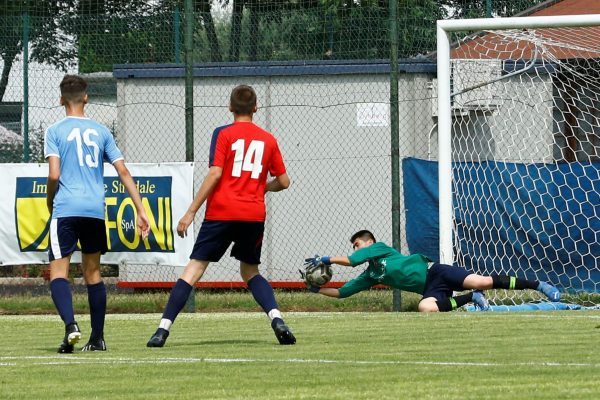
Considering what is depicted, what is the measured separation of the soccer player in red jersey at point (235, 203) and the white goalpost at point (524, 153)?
5.32 metres

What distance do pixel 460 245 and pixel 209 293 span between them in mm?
3507

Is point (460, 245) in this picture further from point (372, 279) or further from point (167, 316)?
point (167, 316)

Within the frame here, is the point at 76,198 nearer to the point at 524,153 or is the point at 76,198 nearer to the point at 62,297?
the point at 62,297

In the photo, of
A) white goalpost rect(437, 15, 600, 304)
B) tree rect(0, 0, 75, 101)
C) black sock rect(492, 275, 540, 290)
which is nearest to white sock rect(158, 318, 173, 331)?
black sock rect(492, 275, 540, 290)

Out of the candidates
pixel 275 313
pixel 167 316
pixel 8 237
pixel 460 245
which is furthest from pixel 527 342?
pixel 8 237

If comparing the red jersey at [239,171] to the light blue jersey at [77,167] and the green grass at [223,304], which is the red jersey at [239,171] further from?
the green grass at [223,304]

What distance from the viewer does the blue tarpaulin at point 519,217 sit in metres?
15.6

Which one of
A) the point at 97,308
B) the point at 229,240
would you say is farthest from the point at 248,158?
the point at 97,308

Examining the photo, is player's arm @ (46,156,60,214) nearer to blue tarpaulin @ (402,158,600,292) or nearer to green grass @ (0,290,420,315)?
green grass @ (0,290,420,315)

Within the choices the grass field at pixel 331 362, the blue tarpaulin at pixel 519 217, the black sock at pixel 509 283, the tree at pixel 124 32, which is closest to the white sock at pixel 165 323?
the grass field at pixel 331 362

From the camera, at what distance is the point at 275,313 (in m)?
9.31

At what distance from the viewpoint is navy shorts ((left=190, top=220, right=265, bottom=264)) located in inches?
368

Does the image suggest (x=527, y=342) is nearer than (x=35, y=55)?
Yes

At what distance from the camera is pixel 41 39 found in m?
18.4
